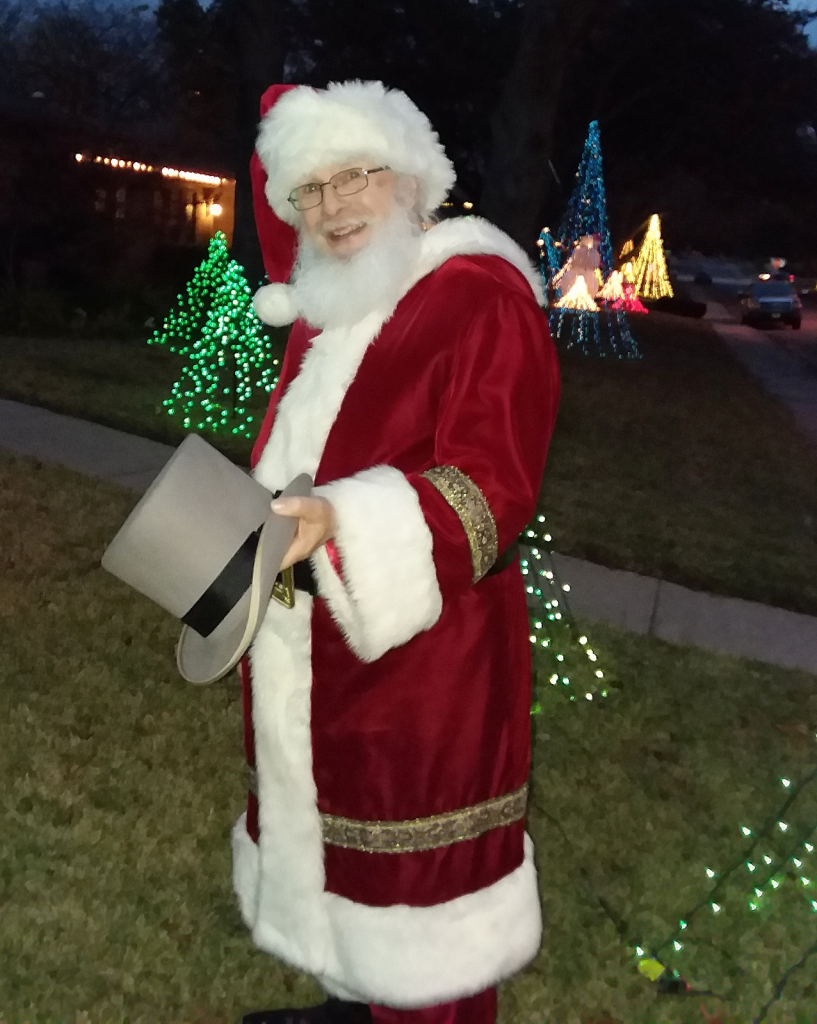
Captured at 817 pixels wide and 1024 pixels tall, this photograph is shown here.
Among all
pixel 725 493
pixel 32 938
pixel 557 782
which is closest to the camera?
pixel 32 938

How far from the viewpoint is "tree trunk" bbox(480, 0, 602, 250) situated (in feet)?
40.1

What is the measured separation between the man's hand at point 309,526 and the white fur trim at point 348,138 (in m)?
0.75

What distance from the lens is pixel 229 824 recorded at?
3.22 meters

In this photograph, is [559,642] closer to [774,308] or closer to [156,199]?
[156,199]

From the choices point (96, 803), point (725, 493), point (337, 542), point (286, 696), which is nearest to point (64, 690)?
point (96, 803)

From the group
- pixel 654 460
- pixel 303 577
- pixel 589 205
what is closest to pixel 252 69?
pixel 589 205

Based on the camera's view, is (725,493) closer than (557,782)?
No

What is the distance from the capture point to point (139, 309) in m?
14.8

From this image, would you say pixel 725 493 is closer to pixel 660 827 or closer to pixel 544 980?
pixel 660 827

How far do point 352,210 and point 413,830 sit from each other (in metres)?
1.22

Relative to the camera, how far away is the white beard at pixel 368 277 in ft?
5.95

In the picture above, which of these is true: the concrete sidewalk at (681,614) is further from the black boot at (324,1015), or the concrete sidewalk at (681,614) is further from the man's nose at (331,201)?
the man's nose at (331,201)

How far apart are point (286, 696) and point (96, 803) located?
167 cm

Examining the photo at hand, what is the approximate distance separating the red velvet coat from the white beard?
0.09 ft
